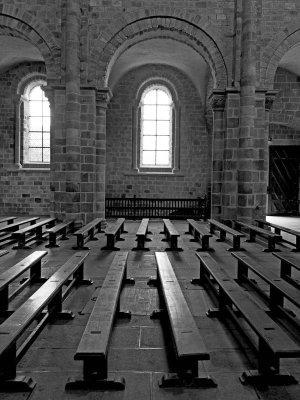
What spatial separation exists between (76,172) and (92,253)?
358 cm

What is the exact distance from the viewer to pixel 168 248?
6.93 metres

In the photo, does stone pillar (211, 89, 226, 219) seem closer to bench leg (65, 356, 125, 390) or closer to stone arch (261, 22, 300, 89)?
stone arch (261, 22, 300, 89)

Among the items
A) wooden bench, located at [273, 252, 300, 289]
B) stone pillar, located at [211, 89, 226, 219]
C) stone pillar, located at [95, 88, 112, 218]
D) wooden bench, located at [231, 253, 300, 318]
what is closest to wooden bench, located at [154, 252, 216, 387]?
wooden bench, located at [231, 253, 300, 318]

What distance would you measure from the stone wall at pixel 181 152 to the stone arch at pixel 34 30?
5.60m

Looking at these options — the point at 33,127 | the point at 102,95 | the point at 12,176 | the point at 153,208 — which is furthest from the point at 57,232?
the point at 33,127

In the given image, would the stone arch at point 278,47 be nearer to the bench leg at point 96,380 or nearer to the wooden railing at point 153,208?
the wooden railing at point 153,208

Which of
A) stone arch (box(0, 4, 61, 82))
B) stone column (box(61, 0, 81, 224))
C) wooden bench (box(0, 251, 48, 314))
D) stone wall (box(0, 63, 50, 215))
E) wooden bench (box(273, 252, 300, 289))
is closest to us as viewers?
wooden bench (box(0, 251, 48, 314))

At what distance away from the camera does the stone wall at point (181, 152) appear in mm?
15109

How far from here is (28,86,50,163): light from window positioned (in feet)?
49.7

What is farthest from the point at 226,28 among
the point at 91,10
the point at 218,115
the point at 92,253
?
the point at 92,253

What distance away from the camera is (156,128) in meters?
15.5

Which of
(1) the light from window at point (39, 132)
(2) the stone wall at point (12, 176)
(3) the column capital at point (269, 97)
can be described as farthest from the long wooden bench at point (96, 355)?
(1) the light from window at point (39, 132)

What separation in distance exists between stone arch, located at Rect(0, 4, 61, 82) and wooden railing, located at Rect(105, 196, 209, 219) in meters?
5.61

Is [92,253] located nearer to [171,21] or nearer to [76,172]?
[76,172]
